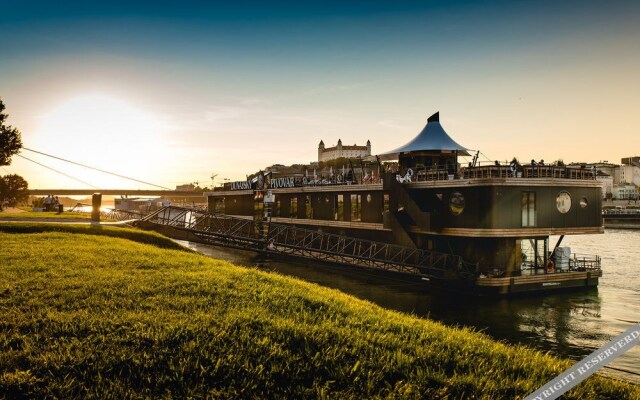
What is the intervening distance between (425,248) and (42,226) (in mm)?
24610

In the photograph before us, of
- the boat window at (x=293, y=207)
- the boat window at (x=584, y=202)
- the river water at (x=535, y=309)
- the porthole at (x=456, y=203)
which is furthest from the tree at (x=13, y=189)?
the boat window at (x=584, y=202)

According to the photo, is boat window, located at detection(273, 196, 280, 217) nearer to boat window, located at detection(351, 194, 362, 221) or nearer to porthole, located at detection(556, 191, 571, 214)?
boat window, located at detection(351, 194, 362, 221)

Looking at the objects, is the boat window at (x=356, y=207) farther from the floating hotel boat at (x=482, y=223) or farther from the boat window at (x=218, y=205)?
the boat window at (x=218, y=205)

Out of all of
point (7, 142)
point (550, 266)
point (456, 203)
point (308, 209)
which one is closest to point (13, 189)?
point (7, 142)

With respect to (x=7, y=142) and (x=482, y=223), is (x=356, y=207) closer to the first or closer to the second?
(x=482, y=223)

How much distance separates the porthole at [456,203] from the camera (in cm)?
2808

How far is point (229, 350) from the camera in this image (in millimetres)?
7793

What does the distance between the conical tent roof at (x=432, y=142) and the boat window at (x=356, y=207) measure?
533 cm

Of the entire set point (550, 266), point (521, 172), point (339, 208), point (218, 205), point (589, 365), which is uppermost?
point (521, 172)

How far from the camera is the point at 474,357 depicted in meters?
8.75

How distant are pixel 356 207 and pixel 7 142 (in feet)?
110

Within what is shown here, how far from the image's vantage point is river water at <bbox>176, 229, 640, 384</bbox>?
19086 mm

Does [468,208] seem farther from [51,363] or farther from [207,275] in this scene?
[51,363]

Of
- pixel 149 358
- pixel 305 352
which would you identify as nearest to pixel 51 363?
pixel 149 358
